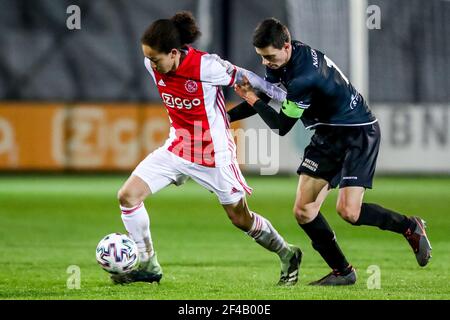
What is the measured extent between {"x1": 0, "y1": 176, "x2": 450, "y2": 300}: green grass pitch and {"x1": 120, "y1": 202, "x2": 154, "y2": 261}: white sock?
0.89 ft

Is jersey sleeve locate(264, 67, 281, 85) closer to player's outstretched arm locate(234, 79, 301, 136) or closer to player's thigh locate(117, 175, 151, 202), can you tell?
player's outstretched arm locate(234, 79, 301, 136)

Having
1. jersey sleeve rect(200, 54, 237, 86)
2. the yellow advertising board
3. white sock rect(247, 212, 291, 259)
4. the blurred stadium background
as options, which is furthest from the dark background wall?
jersey sleeve rect(200, 54, 237, 86)

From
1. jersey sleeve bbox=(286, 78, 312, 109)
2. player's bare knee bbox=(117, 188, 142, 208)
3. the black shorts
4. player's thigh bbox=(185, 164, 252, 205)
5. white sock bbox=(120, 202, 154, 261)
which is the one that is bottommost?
white sock bbox=(120, 202, 154, 261)

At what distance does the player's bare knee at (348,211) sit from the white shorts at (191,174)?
71cm

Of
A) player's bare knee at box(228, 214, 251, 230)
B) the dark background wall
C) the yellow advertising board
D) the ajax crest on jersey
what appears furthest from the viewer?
the dark background wall

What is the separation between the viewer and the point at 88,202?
14.7m

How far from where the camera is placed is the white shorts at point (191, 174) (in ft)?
23.9

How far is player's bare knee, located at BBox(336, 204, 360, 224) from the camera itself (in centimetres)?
728

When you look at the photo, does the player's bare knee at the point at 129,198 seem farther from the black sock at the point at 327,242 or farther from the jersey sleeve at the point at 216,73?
the black sock at the point at 327,242

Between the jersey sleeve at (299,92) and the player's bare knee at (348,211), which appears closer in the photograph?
the jersey sleeve at (299,92)

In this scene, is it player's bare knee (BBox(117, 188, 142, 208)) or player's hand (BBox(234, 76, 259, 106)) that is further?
player's bare knee (BBox(117, 188, 142, 208))

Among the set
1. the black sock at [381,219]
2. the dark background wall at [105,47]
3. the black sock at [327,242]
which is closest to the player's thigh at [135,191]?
the black sock at [327,242]
